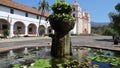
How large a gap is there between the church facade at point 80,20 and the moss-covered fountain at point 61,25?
62.4 metres

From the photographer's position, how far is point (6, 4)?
139ft

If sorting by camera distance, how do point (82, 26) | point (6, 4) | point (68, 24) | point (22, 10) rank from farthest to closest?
point (82, 26)
point (22, 10)
point (6, 4)
point (68, 24)

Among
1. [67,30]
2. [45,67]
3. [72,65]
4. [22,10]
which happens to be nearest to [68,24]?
[67,30]

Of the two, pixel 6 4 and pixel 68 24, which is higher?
pixel 6 4

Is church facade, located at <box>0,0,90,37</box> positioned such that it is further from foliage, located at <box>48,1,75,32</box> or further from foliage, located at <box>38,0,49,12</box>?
foliage, located at <box>48,1,75,32</box>

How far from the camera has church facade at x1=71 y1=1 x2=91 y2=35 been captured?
79.6 metres

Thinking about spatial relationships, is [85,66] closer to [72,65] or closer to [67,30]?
[72,65]

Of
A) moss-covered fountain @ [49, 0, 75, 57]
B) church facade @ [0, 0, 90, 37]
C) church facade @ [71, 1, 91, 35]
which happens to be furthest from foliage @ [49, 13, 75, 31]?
church facade @ [71, 1, 91, 35]

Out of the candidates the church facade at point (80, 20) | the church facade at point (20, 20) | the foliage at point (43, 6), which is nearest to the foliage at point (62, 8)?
the church facade at point (20, 20)

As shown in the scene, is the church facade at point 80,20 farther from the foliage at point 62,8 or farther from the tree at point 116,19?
the foliage at point 62,8

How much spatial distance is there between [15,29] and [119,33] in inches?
824

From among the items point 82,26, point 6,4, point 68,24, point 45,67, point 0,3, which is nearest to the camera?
point 45,67

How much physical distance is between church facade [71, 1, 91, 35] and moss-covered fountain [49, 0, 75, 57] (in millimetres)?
62389

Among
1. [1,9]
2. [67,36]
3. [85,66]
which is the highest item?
Result: [1,9]
